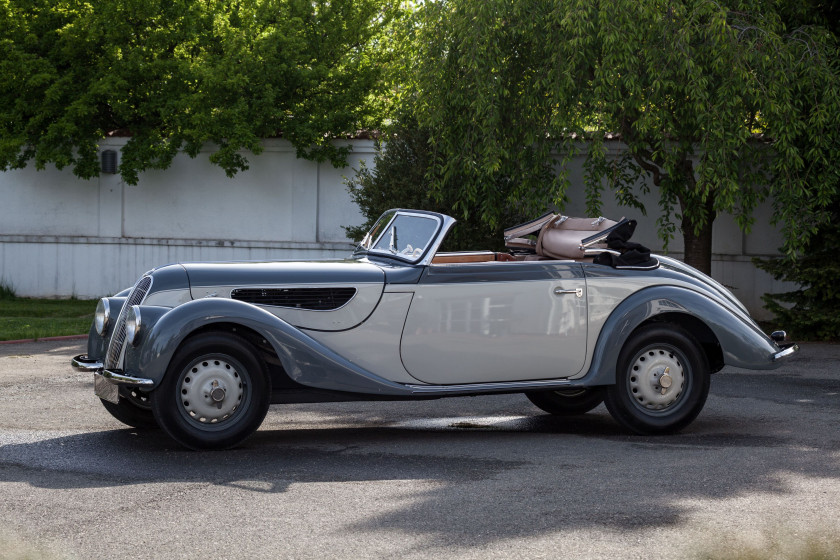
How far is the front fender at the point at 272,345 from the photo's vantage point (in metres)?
7.00

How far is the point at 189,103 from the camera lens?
1884 centimetres

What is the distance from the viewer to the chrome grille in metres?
7.50

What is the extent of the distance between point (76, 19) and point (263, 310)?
13480 millimetres

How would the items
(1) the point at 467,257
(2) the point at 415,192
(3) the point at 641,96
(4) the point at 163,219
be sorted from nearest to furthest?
(1) the point at 467,257, (3) the point at 641,96, (2) the point at 415,192, (4) the point at 163,219

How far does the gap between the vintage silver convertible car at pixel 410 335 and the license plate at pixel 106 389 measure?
0.06 ft

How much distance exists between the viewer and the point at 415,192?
16.6 m

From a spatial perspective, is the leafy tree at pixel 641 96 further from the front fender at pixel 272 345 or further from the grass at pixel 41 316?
the front fender at pixel 272 345

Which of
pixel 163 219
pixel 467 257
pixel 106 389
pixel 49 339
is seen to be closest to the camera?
pixel 106 389

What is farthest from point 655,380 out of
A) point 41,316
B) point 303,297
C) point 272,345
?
point 41,316

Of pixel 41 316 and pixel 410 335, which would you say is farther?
pixel 41 316

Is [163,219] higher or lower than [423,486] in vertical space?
higher

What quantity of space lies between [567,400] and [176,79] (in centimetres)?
1262

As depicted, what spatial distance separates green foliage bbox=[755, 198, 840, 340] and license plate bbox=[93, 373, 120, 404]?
33.4 feet

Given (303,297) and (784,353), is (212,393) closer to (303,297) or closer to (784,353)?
(303,297)
